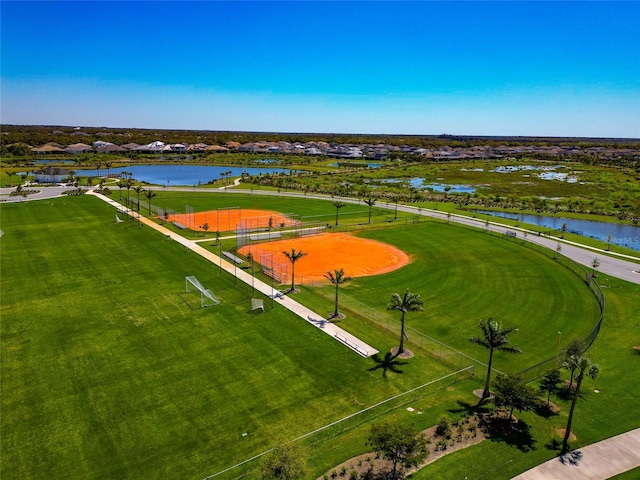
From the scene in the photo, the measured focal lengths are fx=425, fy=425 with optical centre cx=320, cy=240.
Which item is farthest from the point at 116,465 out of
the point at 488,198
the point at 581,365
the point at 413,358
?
the point at 488,198

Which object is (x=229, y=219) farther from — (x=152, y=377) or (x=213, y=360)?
(x=152, y=377)

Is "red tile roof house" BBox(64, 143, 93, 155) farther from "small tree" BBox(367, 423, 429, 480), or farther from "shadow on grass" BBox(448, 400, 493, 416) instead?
"small tree" BBox(367, 423, 429, 480)

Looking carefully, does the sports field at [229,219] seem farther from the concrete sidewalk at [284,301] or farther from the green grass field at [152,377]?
the green grass field at [152,377]

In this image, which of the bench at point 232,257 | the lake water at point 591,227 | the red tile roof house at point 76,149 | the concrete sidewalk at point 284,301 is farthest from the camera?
the red tile roof house at point 76,149

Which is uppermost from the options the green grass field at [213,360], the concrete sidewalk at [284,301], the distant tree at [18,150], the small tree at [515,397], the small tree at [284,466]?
the distant tree at [18,150]

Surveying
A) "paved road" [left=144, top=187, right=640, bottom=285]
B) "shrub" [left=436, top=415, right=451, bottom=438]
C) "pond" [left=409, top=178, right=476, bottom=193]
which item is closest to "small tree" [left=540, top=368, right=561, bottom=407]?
"shrub" [left=436, top=415, right=451, bottom=438]

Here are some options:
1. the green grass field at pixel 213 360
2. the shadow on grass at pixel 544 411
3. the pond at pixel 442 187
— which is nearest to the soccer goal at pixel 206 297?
the green grass field at pixel 213 360
